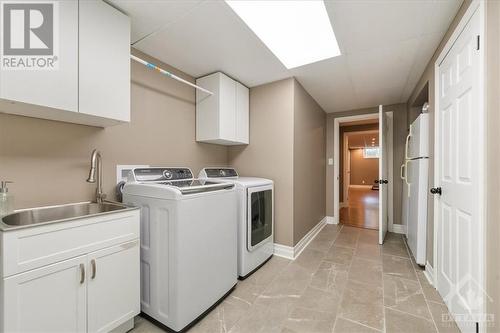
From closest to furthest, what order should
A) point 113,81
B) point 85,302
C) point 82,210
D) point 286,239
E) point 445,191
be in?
point 85,302
point 113,81
point 82,210
point 445,191
point 286,239

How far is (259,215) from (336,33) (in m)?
1.88

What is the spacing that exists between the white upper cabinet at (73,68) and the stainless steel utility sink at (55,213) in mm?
621

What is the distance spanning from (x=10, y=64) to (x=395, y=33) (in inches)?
103

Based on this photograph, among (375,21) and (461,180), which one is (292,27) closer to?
(375,21)

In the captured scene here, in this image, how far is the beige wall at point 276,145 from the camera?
2594mm

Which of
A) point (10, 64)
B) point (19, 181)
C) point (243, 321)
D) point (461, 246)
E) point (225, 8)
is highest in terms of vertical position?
point (225, 8)

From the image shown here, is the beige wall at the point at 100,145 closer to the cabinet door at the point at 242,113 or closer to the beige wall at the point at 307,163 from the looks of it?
the cabinet door at the point at 242,113

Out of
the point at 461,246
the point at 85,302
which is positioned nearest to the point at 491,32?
the point at 461,246

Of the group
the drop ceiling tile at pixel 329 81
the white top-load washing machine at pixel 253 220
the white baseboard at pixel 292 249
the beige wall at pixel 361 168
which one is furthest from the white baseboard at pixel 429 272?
the beige wall at pixel 361 168

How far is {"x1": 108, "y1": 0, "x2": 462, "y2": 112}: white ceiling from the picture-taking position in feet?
4.84

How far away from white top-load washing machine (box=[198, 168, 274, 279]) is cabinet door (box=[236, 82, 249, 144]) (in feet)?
1.74

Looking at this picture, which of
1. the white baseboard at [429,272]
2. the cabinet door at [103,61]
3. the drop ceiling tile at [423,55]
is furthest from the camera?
the white baseboard at [429,272]

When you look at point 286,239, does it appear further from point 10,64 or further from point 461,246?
point 10,64

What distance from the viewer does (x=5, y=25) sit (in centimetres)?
106
